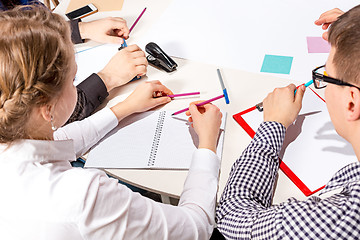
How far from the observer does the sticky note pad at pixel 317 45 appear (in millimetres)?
1255

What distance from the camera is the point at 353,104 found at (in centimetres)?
82

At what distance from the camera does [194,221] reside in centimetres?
89

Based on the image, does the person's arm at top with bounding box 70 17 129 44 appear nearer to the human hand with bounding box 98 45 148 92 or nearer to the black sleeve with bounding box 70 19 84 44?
the black sleeve with bounding box 70 19 84 44

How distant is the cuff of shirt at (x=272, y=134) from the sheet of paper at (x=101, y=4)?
920 mm

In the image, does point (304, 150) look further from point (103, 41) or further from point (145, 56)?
point (103, 41)

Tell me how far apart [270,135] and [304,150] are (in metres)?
0.10

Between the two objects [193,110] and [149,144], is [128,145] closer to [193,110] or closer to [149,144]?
[149,144]

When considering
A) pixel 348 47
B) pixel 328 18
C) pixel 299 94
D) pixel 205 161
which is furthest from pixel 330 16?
pixel 205 161

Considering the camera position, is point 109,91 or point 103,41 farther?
point 103,41

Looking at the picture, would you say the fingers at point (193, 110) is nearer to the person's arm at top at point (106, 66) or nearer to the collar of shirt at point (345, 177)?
the person's arm at top at point (106, 66)

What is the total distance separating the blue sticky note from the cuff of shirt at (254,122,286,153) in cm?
29

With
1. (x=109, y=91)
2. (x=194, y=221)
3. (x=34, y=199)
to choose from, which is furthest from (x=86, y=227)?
(x=109, y=91)

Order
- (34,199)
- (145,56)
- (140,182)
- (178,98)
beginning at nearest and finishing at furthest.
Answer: (34,199)
(140,182)
(178,98)
(145,56)

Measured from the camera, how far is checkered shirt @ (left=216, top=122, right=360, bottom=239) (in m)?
0.75
